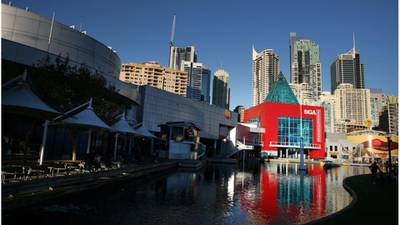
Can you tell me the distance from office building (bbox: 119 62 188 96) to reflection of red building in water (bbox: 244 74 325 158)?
81.4 m

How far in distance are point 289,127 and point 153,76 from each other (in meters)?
91.2

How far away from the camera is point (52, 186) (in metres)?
13.4

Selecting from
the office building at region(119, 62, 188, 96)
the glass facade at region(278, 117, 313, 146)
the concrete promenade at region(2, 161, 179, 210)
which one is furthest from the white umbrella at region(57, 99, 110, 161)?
the office building at region(119, 62, 188, 96)

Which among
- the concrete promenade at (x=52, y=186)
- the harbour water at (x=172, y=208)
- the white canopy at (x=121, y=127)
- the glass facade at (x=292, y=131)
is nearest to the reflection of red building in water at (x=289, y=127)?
the glass facade at (x=292, y=131)

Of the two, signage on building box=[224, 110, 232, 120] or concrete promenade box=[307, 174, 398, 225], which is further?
signage on building box=[224, 110, 232, 120]

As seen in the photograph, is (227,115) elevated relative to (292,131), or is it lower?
elevated

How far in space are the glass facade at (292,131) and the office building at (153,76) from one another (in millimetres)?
86446

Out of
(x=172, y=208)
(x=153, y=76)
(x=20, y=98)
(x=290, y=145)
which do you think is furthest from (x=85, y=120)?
(x=153, y=76)

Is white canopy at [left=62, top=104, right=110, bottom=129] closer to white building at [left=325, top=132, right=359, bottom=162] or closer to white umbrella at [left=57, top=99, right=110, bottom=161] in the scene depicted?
white umbrella at [left=57, top=99, right=110, bottom=161]

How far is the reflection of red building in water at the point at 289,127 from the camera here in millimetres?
98500

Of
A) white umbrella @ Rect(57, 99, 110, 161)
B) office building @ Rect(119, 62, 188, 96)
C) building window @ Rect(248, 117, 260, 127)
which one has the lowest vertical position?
white umbrella @ Rect(57, 99, 110, 161)

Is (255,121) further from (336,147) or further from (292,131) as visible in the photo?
(336,147)

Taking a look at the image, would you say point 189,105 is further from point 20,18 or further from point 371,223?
point 371,223

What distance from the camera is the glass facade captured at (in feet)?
326
